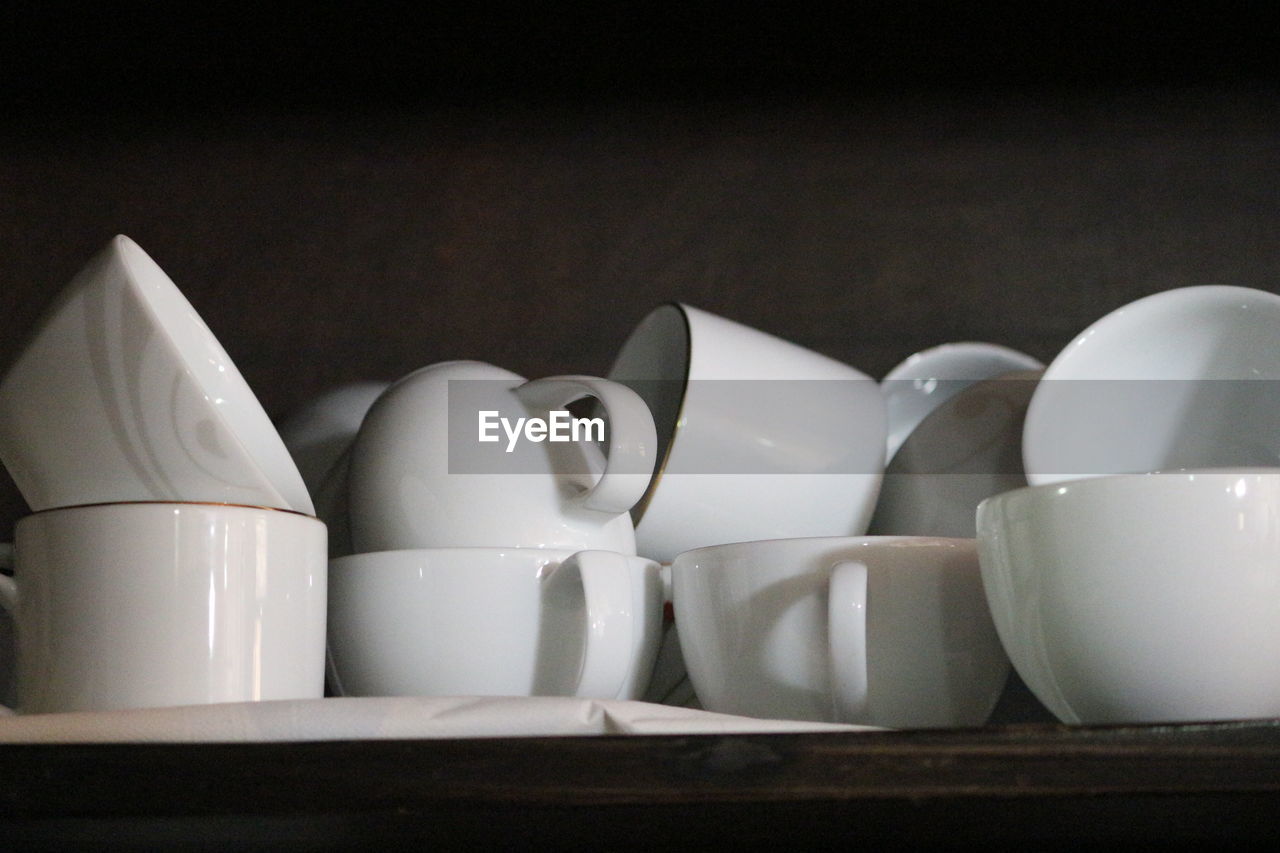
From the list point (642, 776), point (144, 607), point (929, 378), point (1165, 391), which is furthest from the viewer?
point (929, 378)

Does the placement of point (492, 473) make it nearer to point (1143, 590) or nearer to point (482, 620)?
point (482, 620)

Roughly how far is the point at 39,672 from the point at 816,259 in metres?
0.60

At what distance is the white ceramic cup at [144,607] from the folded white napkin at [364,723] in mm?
64

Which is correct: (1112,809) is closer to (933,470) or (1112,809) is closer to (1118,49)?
(933,470)

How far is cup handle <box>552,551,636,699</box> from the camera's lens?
518 mm

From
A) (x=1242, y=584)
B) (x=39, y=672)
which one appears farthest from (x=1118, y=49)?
(x=39, y=672)

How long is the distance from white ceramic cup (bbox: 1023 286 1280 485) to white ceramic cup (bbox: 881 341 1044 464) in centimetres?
13

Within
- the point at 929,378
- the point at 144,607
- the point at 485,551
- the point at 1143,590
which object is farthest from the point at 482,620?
the point at 929,378

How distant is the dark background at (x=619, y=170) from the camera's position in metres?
0.87

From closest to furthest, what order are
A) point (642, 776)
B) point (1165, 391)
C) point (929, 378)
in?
point (642, 776), point (1165, 391), point (929, 378)

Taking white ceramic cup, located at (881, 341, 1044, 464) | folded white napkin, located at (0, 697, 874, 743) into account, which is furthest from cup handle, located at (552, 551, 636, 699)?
white ceramic cup, located at (881, 341, 1044, 464)

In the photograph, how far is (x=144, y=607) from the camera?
0.46 metres

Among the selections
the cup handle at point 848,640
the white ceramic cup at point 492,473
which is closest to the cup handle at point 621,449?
the white ceramic cup at point 492,473

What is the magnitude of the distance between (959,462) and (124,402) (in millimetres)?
449
